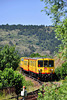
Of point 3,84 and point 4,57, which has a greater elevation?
point 4,57

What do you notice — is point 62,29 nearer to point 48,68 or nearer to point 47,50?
point 48,68

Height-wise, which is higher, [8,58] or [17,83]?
[8,58]

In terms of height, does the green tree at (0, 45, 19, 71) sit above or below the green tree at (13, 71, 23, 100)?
above

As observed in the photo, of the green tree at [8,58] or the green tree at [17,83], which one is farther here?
the green tree at [8,58]

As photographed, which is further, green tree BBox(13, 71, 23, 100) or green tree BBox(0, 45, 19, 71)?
green tree BBox(0, 45, 19, 71)

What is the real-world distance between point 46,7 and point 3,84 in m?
12.4

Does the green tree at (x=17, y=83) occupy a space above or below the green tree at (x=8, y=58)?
below

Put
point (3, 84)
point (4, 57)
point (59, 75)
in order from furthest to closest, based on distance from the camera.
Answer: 1. point (59, 75)
2. point (4, 57)
3. point (3, 84)

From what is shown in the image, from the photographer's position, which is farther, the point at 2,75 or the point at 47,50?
the point at 47,50

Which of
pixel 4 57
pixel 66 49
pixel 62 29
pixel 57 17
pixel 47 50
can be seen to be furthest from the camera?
pixel 47 50

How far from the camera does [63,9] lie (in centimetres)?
670

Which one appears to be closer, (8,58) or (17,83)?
(17,83)

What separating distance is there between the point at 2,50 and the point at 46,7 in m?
19.8

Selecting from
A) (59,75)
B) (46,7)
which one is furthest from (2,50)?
(46,7)
